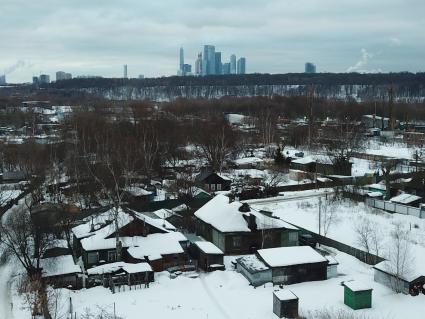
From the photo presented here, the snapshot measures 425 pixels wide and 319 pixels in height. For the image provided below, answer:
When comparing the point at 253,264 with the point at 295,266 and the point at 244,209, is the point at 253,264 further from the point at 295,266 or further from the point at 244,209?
the point at 244,209

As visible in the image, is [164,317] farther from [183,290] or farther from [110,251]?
[110,251]

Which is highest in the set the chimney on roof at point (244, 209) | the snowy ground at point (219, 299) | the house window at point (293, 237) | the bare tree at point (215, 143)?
the bare tree at point (215, 143)

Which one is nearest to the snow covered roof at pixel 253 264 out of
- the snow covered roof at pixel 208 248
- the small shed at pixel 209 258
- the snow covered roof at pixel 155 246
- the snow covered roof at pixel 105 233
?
the small shed at pixel 209 258

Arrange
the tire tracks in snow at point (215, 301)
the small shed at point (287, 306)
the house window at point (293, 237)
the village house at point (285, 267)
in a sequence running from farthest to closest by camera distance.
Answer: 1. the house window at point (293, 237)
2. the village house at point (285, 267)
3. the tire tracks in snow at point (215, 301)
4. the small shed at point (287, 306)

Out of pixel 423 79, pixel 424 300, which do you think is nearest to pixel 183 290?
pixel 424 300

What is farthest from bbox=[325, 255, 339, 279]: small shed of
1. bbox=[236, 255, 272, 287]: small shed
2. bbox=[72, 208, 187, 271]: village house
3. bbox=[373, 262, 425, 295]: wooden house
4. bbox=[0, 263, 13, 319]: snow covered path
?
bbox=[0, 263, 13, 319]: snow covered path

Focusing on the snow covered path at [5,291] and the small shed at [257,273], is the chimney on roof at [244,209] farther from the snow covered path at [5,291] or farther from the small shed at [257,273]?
the snow covered path at [5,291]

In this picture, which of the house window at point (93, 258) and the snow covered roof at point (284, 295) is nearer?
the snow covered roof at point (284, 295)
